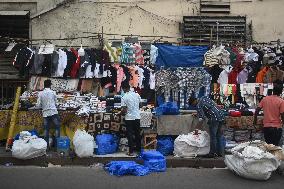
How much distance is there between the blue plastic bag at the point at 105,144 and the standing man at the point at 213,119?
7.98ft

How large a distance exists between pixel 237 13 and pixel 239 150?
725cm

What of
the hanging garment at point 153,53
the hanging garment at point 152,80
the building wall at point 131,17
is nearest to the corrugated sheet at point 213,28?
the building wall at point 131,17

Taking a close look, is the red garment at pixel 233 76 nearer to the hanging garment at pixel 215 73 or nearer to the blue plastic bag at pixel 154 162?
the hanging garment at pixel 215 73


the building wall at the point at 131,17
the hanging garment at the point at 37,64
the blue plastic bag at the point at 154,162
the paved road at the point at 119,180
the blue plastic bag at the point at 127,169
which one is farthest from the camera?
the building wall at the point at 131,17

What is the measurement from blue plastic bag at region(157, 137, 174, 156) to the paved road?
1694mm

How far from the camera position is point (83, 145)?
34.5ft

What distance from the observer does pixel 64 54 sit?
1327 cm

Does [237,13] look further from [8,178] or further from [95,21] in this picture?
[8,178]

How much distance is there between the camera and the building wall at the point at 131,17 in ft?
48.3

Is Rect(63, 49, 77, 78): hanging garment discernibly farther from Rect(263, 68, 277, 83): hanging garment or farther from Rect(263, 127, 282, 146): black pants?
Rect(263, 127, 282, 146): black pants

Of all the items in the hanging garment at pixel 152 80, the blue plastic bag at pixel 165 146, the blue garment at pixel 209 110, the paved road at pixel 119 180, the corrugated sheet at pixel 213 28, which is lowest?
the paved road at pixel 119 180

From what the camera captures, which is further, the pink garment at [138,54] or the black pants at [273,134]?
the pink garment at [138,54]

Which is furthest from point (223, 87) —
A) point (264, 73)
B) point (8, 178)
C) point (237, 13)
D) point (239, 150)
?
point (8, 178)

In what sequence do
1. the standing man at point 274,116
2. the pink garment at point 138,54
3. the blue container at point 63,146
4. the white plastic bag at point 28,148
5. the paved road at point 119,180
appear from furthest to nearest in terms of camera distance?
the pink garment at point 138,54
the blue container at point 63,146
the white plastic bag at point 28,148
the standing man at point 274,116
the paved road at point 119,180
